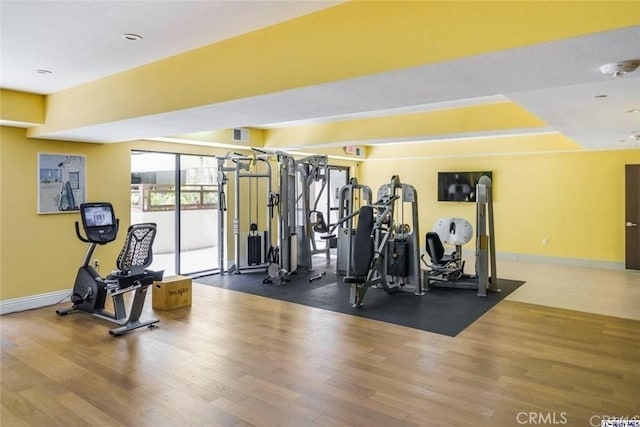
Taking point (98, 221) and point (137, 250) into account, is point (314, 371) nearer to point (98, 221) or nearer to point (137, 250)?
point (137, 250)

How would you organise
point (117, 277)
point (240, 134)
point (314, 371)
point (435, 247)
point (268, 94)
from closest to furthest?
point (268, 94)
point (314, 371)
point (117, 277)
point (435, 247)
point (240, 134)

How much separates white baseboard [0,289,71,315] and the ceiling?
2.25 meters

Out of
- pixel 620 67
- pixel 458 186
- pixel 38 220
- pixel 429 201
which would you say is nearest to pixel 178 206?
pixel 38 220

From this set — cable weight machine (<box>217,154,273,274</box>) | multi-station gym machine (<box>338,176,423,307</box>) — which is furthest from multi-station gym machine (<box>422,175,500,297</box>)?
cable weight machine (<box>217,154,273,274</box>)

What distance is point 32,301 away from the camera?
16.6 feet

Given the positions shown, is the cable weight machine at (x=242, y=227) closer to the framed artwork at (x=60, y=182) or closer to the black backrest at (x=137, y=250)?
the framed artwork at (x=60, y=182)

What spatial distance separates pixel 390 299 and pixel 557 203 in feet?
15.9

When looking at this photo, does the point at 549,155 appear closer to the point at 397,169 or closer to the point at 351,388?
the point at 397,169

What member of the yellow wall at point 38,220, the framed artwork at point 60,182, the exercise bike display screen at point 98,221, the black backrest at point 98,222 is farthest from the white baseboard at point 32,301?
the exercise bike display screen at point 98,221

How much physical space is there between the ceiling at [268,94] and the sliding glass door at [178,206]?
215 centimetres

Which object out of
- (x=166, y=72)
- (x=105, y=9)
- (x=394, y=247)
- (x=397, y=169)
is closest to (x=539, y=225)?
(x=397, y=169)

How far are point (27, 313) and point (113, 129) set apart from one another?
242 centimetres

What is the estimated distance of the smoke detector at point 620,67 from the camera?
2145mm

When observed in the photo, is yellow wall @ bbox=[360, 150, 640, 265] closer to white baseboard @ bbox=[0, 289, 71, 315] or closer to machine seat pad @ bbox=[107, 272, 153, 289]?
machine seat pad @ bbox=[107, 272, 153, 289]
